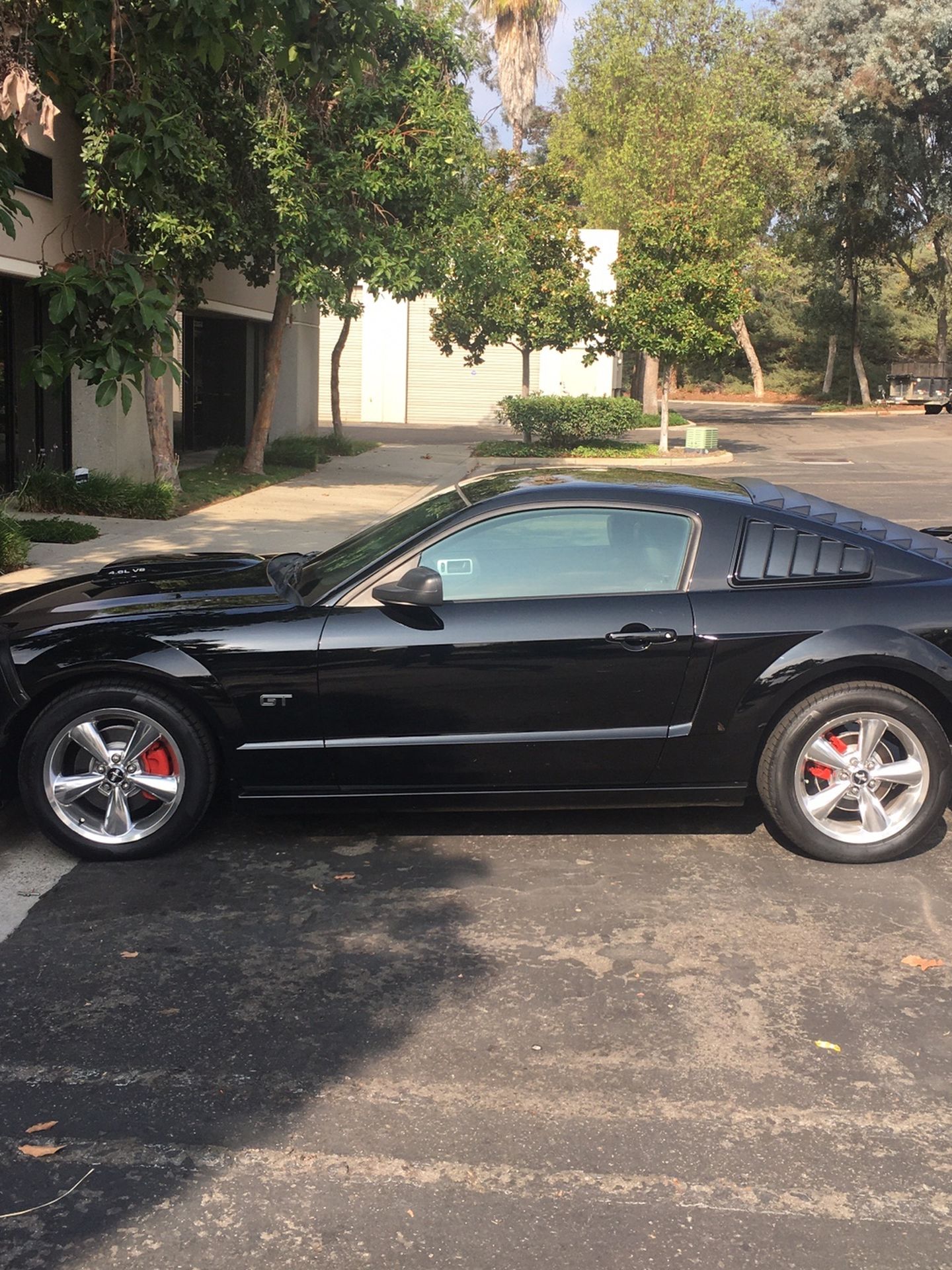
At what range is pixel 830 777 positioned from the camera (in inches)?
200

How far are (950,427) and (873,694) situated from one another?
124 feet

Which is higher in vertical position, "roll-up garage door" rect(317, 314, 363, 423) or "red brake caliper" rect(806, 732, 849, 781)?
"roll-up garage door" rect(317, 314, 363, 423)

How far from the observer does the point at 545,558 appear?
5.18 metres

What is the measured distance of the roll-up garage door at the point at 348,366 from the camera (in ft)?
140

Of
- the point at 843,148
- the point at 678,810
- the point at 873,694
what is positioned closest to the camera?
the point at 873,694

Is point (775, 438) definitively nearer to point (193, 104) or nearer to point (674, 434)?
point (674, 434)

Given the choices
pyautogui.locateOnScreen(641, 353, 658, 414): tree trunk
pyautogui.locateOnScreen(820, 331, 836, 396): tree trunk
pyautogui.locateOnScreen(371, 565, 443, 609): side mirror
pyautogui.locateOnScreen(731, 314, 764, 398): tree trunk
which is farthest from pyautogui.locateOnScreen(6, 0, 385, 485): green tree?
pyautogui.locateOnScreen(820, 331, 836, 396): tree trunk

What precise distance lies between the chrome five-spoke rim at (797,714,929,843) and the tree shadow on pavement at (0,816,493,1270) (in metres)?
1.37

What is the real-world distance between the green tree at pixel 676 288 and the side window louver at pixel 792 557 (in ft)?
73.9

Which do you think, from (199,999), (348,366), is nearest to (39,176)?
(199,999)

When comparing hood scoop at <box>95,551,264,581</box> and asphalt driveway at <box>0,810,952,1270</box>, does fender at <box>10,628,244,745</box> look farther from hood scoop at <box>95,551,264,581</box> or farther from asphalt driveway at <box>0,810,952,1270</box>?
hood scoop at <box>95,551,264,581</box>

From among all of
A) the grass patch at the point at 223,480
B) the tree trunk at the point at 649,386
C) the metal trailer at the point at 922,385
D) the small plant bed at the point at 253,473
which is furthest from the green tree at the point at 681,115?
the grass patch at the point at 223,480

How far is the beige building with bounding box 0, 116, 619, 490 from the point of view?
15.7 metres

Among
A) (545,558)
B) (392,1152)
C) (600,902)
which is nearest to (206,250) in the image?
(545,558)
